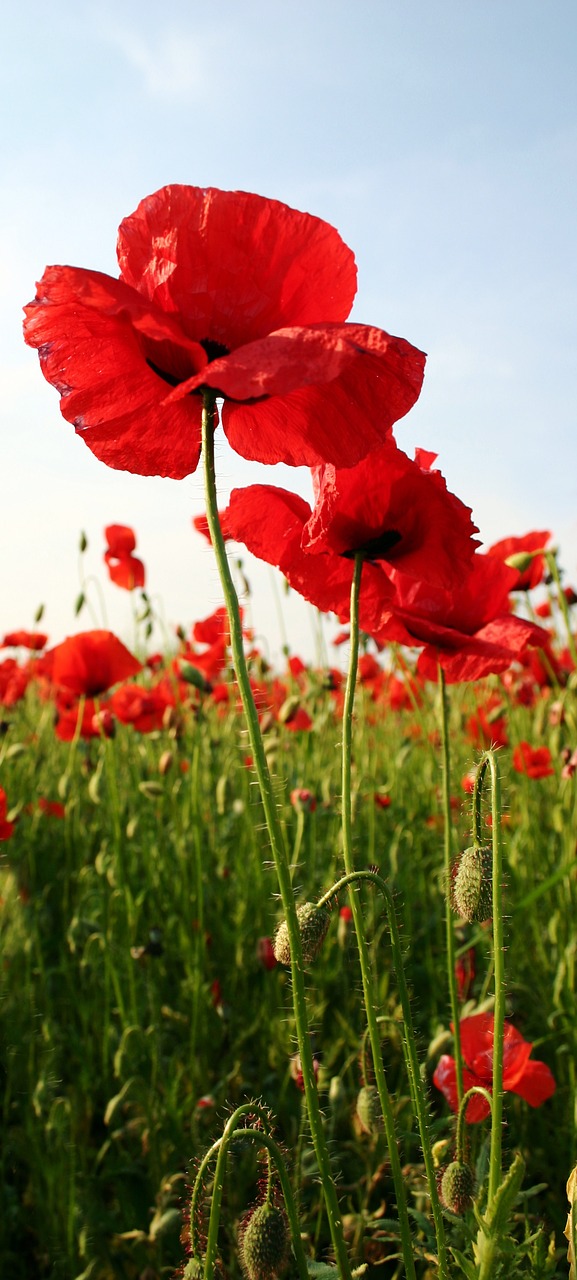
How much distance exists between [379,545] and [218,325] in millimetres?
319

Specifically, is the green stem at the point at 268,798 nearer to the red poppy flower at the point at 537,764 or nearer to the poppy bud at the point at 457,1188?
the poppy bud at the point at 457,1188

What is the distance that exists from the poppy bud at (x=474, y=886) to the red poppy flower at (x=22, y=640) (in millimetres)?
3980

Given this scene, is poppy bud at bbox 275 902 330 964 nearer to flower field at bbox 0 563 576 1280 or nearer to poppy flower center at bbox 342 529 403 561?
flower field at bbox 0 563 576 1280

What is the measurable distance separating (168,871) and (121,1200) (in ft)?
3.29

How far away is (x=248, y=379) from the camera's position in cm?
69

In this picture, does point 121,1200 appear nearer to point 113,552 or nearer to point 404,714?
point 113,552

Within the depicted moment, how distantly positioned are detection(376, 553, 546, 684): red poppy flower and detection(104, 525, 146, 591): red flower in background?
216 centimetres

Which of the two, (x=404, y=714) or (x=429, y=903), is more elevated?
(x=404, y=714)

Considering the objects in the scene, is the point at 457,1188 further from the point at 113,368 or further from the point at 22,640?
the point at 22,640

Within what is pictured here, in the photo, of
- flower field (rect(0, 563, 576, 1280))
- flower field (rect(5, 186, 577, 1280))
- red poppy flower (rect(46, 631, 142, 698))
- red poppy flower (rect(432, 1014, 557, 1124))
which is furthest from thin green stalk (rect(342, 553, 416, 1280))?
red poppy flower (rect(46, 631, 142, 698))

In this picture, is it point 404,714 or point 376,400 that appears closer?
point 376,400

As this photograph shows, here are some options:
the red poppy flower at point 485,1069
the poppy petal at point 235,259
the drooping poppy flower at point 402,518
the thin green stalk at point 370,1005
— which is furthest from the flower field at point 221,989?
the poppy petal at point 235,259

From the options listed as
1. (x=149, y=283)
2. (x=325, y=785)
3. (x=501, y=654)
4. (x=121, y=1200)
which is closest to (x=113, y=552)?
(x=325, y=785)

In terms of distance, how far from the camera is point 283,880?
0.70m
